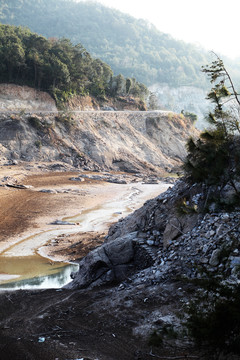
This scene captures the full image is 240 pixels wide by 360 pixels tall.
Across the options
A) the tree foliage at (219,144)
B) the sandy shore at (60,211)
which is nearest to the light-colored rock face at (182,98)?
the sandy shore at (60,211)

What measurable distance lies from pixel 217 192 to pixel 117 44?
7876 inches

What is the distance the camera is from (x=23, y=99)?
49250 millimetres

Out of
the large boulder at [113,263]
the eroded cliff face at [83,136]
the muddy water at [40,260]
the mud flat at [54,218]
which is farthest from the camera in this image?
the eroded cliff face at [83,136]

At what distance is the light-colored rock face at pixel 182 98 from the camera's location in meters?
142

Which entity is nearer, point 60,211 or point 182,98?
point 60,211

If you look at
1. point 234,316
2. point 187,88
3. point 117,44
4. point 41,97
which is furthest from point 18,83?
point 117,44

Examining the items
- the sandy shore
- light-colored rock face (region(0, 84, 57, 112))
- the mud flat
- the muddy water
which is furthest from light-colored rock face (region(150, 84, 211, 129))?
the muddy water

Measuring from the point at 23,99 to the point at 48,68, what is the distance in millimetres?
6816

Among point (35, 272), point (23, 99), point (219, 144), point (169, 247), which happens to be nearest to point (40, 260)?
point (35, 272)

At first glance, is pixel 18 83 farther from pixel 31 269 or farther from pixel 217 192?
pixel 217 192

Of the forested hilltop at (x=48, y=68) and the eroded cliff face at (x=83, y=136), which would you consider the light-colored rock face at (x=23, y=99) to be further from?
the forested hilltop at (x=48, y=68)

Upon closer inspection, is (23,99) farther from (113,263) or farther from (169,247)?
(169,247)

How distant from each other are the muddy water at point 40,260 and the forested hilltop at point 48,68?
102 ft

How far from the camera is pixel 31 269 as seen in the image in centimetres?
1584
